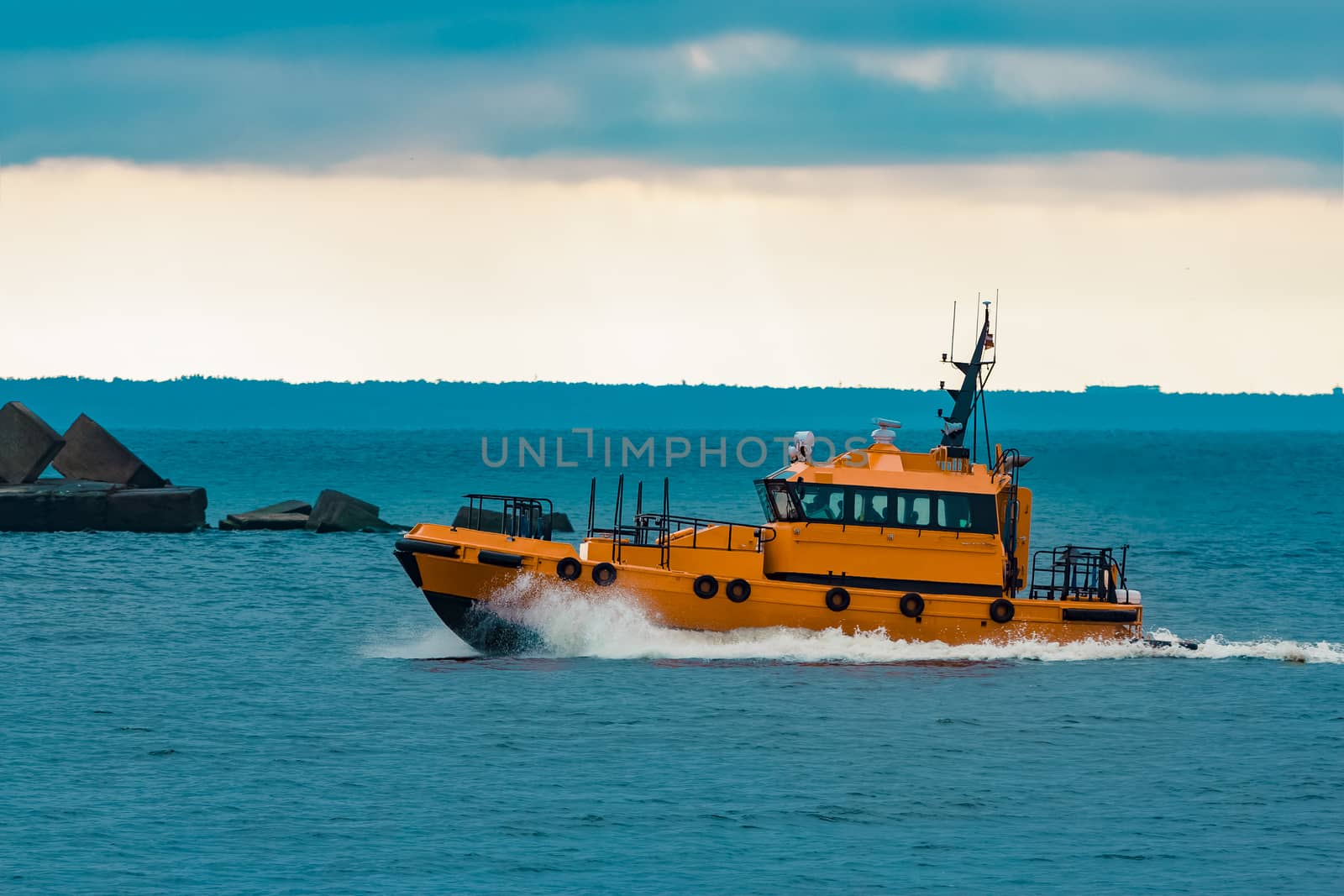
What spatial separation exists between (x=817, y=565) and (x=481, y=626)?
17.3 feet

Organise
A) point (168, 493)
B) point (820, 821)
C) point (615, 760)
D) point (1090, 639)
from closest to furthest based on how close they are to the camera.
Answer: point (820, 821), point (615, 760), point (1090, 639), point (168, 493)

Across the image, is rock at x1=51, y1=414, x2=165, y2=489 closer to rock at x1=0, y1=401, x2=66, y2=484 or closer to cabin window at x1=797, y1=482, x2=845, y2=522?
rock at x1=0, y1=401, x2=66, y2=484

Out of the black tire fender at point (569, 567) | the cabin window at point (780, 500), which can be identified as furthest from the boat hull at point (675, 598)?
the cabin window at point (780, 500)

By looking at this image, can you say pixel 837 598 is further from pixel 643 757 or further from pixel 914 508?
pixel 643 757

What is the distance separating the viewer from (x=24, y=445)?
2147 inches

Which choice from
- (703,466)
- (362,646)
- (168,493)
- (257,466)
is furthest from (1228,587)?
(703,466)

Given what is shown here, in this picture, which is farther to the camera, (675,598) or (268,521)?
(268,521)

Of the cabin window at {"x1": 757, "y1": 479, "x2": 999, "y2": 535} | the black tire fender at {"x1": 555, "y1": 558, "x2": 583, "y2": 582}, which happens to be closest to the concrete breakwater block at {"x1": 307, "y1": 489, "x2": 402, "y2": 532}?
the black tire fender at {"x1": 555, "y1": 558, "x2": 583, "y2": 582}

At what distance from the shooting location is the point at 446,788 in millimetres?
19047

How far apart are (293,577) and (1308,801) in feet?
96.7

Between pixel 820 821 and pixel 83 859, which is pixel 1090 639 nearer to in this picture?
pixel 820 821

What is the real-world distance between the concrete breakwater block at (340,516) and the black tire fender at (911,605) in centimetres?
3515

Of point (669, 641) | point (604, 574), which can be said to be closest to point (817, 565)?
point (669, 641)

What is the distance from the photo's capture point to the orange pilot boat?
25438 millimetres
